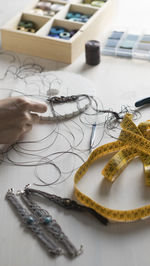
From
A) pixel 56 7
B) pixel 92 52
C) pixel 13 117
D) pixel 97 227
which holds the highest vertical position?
pixel 56 7

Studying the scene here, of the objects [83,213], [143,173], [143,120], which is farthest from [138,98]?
[83,213]

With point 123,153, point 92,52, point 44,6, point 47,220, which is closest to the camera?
point 47,220

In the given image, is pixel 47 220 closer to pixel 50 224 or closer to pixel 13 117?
pixel 50 224

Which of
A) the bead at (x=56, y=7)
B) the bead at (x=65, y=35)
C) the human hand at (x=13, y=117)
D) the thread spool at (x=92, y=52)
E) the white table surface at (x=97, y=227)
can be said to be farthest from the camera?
the bead at (x=56, y=7)

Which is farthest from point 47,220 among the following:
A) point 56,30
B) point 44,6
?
point 44,6

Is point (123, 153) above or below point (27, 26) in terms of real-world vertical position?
below

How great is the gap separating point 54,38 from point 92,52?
242mm

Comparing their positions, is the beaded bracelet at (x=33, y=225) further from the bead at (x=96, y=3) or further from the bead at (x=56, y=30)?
the bead at (x=96, y=3)

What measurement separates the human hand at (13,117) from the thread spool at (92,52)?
0.66 metres

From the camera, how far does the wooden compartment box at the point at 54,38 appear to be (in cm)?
229

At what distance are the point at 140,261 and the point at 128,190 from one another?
1.01ft

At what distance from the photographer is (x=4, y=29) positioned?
2.36 metres

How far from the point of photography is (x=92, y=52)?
88.2 inches

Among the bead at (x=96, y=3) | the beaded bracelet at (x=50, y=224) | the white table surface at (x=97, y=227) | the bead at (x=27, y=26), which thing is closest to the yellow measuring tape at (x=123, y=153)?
the white table surface at (x=97, y=227)
